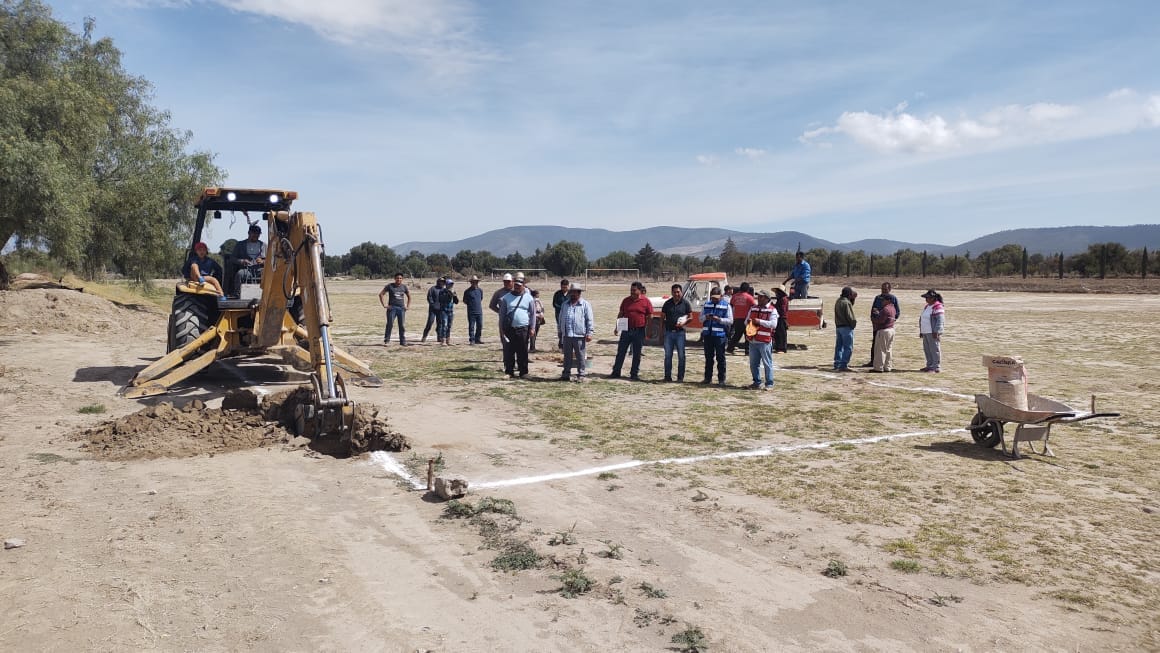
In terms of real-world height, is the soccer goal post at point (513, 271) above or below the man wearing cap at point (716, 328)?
above

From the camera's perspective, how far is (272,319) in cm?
1081

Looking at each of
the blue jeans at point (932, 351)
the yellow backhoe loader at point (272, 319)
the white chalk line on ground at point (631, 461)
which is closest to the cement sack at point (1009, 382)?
the white chalk line on ground at point (631, 461)

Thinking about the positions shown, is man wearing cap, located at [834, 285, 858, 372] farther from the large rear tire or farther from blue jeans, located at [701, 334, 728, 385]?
the large rear tire

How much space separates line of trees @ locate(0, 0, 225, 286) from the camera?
749 inches

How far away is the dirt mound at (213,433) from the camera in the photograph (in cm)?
833

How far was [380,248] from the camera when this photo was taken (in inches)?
4193

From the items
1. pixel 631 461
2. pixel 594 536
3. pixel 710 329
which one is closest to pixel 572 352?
pixel 710 329

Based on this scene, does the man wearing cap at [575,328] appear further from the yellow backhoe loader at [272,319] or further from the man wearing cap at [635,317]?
the yellow backhoe loader at [272,319]

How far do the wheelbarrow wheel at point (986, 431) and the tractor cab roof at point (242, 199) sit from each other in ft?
34.6

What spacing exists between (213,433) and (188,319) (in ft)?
14.0

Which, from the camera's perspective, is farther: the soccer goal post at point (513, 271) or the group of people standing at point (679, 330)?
the soccer goal post at point (513, 271)

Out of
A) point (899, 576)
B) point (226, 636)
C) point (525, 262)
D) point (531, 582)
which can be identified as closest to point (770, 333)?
point (899, 576)

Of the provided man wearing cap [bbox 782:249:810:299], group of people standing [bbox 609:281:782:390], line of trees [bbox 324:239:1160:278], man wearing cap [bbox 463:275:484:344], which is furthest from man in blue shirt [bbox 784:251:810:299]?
line of trees [bbox 324:239:1160:278]

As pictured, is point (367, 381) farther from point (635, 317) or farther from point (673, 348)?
point (673, 348)
